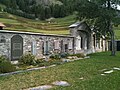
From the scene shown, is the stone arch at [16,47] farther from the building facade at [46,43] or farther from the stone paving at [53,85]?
the stone paving at [53,85]

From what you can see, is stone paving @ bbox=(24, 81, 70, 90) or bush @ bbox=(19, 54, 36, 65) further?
bush @ bbox=(19, 54, 36, 65)

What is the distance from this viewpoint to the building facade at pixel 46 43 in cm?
1903

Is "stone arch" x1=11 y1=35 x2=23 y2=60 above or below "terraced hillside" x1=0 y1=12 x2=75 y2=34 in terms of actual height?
below

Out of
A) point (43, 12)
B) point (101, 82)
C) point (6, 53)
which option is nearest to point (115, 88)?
point (101, 82)

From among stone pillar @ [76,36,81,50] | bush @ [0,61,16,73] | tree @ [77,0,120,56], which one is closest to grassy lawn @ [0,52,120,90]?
bush @ [0,61,16,73]

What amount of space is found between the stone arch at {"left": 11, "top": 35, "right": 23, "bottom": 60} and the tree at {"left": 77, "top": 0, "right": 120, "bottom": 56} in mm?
10484

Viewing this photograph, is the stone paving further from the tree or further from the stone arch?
the tree

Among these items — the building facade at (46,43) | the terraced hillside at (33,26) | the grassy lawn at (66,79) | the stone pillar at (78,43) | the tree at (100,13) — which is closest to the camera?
the grassy lawn at (66,79)

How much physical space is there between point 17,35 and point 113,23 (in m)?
13.0

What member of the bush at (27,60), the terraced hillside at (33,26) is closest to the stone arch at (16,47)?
the bush at (27,60)

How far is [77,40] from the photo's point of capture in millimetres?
28734

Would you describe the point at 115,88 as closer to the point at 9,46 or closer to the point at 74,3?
the point at 9,46

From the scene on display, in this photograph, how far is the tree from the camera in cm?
2720

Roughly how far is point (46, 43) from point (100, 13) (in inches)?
301
